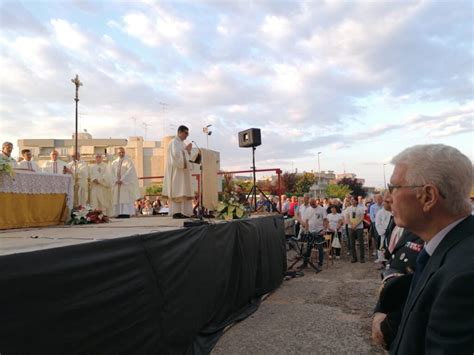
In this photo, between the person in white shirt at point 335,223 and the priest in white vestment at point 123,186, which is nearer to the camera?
the priest in white vestment at point 123,186

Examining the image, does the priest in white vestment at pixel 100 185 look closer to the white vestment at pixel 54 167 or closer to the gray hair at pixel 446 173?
the white vestment at pixel 54 167

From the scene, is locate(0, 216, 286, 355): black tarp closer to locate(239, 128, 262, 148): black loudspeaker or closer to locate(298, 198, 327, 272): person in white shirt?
locate(239, 128, 262, 148): black loudspeaker

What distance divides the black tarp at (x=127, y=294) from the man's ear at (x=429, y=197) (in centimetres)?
228

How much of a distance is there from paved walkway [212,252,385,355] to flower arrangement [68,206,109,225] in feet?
10.3

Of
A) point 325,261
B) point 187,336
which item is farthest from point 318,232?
point 187,336

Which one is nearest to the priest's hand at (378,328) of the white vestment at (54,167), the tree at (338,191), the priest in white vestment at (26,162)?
the priest in white vestment at (26,162)

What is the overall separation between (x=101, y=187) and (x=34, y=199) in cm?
426

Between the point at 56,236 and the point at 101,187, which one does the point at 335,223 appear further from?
the point at 56,236

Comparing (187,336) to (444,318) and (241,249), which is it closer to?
(241,249)

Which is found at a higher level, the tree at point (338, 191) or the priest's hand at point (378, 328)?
the tree at point (338, 191)

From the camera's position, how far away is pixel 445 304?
118 centimetres

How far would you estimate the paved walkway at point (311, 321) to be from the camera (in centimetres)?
484

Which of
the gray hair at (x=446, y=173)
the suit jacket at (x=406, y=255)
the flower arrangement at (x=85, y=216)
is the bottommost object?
the suit jacket at (x=406, y=255)

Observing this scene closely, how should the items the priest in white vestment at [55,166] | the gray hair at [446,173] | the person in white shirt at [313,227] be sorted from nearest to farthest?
the gray hair at [446,173] < the priest in white vestment at [55,166] < the person in white shirt at [313,227]
